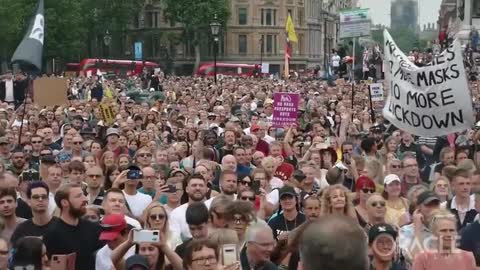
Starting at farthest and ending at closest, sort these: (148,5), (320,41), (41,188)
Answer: (320,41) < (148,5) < (41,188)

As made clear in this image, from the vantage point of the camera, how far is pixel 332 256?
362 centimetres

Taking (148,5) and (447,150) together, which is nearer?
(447,150)

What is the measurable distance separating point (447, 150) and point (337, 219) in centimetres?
900

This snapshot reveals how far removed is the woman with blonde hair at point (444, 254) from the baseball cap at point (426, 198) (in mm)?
1216

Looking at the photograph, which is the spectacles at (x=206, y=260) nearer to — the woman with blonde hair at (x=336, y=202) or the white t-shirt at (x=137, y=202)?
the woman with blonde hair at (x=336, y=202)

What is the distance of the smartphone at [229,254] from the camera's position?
21.7ft

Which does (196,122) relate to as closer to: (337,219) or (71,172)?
(71,172)

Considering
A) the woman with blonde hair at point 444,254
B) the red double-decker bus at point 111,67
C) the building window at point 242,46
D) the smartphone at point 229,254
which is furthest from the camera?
the building window at point 242,46

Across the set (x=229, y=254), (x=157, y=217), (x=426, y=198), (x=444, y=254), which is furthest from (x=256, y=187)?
(x=229, y=254)

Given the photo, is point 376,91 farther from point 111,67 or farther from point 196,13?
point 196,13

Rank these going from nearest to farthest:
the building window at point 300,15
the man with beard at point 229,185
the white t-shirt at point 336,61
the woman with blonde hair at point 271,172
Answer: the man with beard at point 229,185 → the woman with blonde hair at point 271,172 → the white t-shirt at point 336,61 → the building window at point 300,15

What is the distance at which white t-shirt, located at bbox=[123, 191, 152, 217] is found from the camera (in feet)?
32.3

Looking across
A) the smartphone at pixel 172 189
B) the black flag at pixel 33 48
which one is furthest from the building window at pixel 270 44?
the smartphone at pixel 172 189

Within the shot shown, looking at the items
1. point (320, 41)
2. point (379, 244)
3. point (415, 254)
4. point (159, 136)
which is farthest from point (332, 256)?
point (320, 41)
